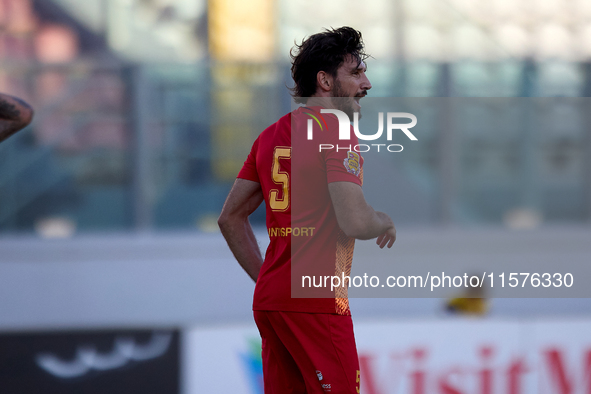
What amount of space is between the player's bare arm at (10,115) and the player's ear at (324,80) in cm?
93

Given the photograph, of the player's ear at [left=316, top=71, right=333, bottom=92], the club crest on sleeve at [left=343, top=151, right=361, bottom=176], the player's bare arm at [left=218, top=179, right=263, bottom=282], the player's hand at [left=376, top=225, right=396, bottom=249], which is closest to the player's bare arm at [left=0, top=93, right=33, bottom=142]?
the player's bare arm at [left=218, top=179, right=263, bottom=282]

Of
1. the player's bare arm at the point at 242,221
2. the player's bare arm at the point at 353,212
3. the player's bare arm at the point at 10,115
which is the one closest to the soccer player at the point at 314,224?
the player's bare arm at the point at 353,212

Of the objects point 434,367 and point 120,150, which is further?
point 120,150

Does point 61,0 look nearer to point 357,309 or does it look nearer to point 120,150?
point 120,150

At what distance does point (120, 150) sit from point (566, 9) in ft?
15.0

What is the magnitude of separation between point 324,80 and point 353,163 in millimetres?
255

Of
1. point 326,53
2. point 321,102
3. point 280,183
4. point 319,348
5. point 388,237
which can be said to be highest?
point 326,53

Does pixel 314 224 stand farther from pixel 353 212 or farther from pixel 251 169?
pixel 251 169

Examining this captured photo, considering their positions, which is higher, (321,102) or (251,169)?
(321,102)

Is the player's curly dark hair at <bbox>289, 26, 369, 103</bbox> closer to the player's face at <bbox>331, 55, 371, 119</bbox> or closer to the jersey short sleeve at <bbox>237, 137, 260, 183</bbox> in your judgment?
the player's face at <bbox>331, 55, 371, 119</bbox>

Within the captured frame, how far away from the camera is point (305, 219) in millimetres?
1698

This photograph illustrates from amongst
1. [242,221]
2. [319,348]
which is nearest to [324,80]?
[242,221]

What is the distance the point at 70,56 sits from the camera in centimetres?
604

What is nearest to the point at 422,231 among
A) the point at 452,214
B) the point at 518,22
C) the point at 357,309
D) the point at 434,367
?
the point at 452,214
